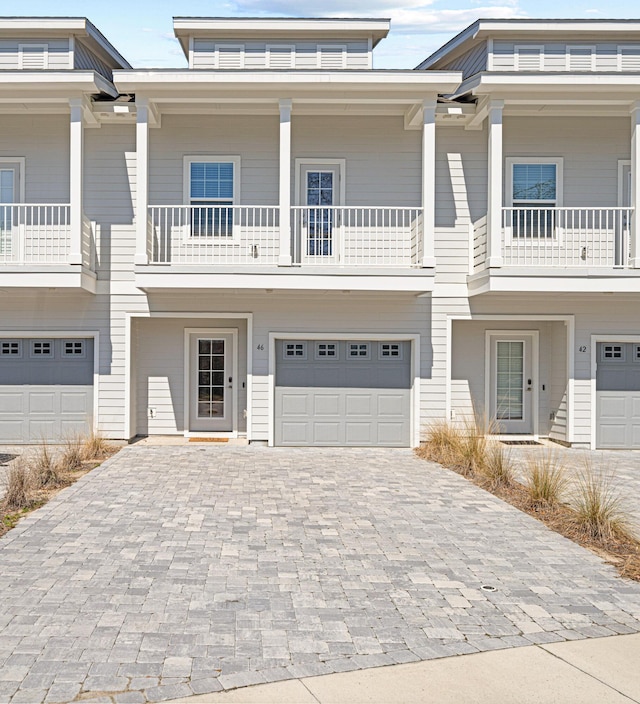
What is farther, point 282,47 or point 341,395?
point 282,47

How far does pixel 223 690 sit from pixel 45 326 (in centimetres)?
1105

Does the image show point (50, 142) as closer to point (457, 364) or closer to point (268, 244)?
point (268, 244)

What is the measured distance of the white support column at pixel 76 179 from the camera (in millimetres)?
12242

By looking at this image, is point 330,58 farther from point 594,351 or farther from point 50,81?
point 594,351

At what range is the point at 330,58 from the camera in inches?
554

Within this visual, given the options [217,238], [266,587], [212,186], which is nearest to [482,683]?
[266,587]

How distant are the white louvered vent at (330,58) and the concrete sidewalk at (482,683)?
499 inches

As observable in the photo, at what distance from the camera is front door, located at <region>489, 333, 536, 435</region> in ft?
47.2

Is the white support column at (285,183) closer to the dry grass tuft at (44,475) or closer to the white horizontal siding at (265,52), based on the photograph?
the white horizontal siding at (265,52)

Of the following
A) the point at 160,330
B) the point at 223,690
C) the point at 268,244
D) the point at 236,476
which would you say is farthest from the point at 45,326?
the point at 223,690

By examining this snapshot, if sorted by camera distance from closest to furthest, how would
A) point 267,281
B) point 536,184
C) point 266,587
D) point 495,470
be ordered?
point 266,587 → point 495,470 → point 267,281 → point 536,184

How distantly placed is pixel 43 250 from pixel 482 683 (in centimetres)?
1201

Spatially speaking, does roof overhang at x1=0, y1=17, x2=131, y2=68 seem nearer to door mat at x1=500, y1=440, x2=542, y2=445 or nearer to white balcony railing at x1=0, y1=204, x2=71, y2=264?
white balcony railing at x1=0, y1=204, x2=71, y2=264

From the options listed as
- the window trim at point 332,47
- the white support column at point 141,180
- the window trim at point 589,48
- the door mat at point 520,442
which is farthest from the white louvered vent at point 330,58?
the door mat at point 520,442
